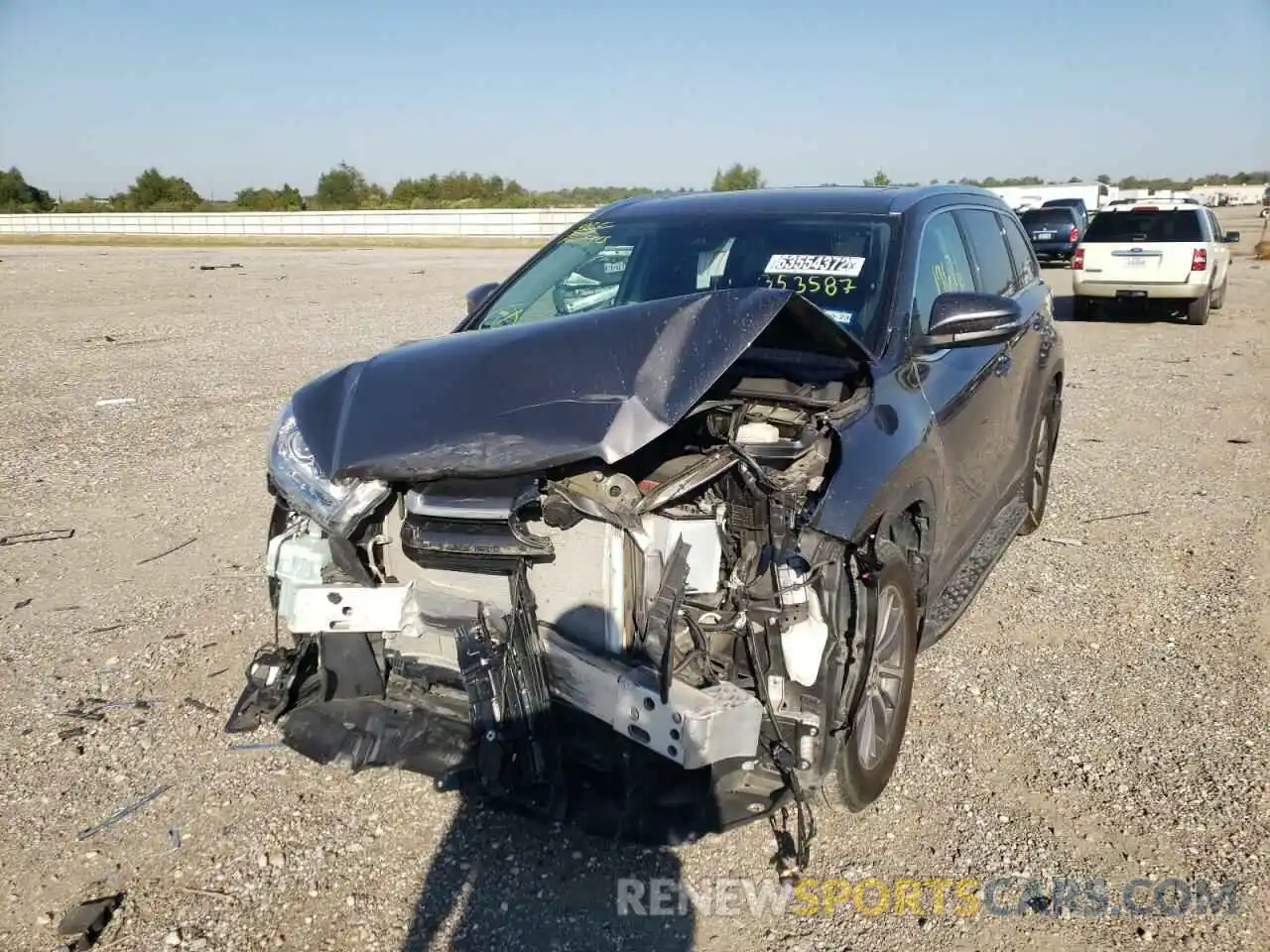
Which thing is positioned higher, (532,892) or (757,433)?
(757,433)

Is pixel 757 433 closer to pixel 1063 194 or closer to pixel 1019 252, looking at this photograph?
pixel 1019 252

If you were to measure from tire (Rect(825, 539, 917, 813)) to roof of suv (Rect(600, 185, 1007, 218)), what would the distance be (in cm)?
162

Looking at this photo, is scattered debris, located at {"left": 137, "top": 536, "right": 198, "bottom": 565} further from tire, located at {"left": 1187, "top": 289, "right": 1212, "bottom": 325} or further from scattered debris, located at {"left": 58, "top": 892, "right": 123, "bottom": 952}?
tire, located at {"left": 1187, "top": 289, "right": 1212, "bottom": 325}

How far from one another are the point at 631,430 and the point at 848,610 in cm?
86

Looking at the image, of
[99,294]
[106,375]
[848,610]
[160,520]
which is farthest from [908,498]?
[99,294]

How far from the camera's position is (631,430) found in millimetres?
2523

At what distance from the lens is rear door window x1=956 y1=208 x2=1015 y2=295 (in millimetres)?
4695

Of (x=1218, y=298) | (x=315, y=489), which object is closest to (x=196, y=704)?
(x=315, y=489)

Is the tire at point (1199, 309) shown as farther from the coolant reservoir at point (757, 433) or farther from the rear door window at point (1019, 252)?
the coolant reservoir at point (757, 433)

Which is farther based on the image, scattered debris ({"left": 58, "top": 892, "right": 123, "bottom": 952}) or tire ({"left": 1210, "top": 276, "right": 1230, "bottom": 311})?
tire ({"left": 1210, "top": 276, "right": 1230, "bottom": 311})

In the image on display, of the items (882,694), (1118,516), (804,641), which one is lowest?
(1118,516)

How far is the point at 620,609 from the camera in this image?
274 centimetres

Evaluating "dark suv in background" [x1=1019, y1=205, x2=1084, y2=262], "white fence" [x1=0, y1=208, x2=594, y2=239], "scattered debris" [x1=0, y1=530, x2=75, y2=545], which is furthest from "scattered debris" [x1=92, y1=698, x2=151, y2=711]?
"white fence" [x1=0, y1=208, x2=594, y2=239]

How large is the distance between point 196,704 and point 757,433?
2.40m
